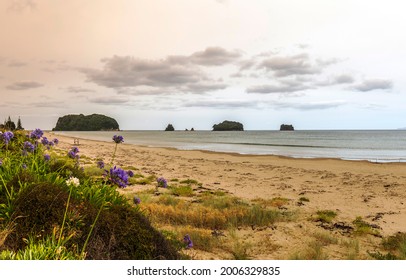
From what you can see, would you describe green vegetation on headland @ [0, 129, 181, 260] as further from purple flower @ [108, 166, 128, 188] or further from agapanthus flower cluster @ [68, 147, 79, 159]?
agapanthus flower cluster @ [68, 147, 79, 159]

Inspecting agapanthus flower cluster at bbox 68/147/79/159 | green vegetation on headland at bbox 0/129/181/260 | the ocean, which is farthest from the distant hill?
green vegetation on headland at bbox 0/129/181/260

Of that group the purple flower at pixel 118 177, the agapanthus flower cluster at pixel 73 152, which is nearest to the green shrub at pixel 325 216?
the agapanthus flower cluster at pixel 73 152

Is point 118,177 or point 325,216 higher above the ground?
point 118,177

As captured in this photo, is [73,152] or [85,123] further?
[85,123]

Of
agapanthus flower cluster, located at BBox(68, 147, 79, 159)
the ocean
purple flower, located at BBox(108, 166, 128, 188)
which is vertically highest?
agapanthus flower cluster, located at BBox(68, 147, 79, 159)

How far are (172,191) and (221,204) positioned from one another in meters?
2.94

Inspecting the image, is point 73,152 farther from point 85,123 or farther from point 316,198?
point 85,123

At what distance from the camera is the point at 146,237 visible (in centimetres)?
453

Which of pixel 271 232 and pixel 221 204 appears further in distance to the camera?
pixel 221 204

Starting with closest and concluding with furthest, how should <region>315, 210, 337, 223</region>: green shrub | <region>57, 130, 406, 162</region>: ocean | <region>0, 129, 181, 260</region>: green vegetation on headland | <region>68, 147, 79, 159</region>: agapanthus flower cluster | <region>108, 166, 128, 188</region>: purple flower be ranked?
<region>0, 129, 181, 260</region>: green vegetation on headland
<region>108, 166, 128, 188</region>: purple flower
<region>68, 147, 79, 159</region>: agapanthus flower cluster
<region>315, 210, 337, 223</region>: green shrub
<region>57, 130, 406, 162</region>: ocean

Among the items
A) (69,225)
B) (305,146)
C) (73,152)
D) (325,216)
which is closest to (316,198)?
(325,216)
